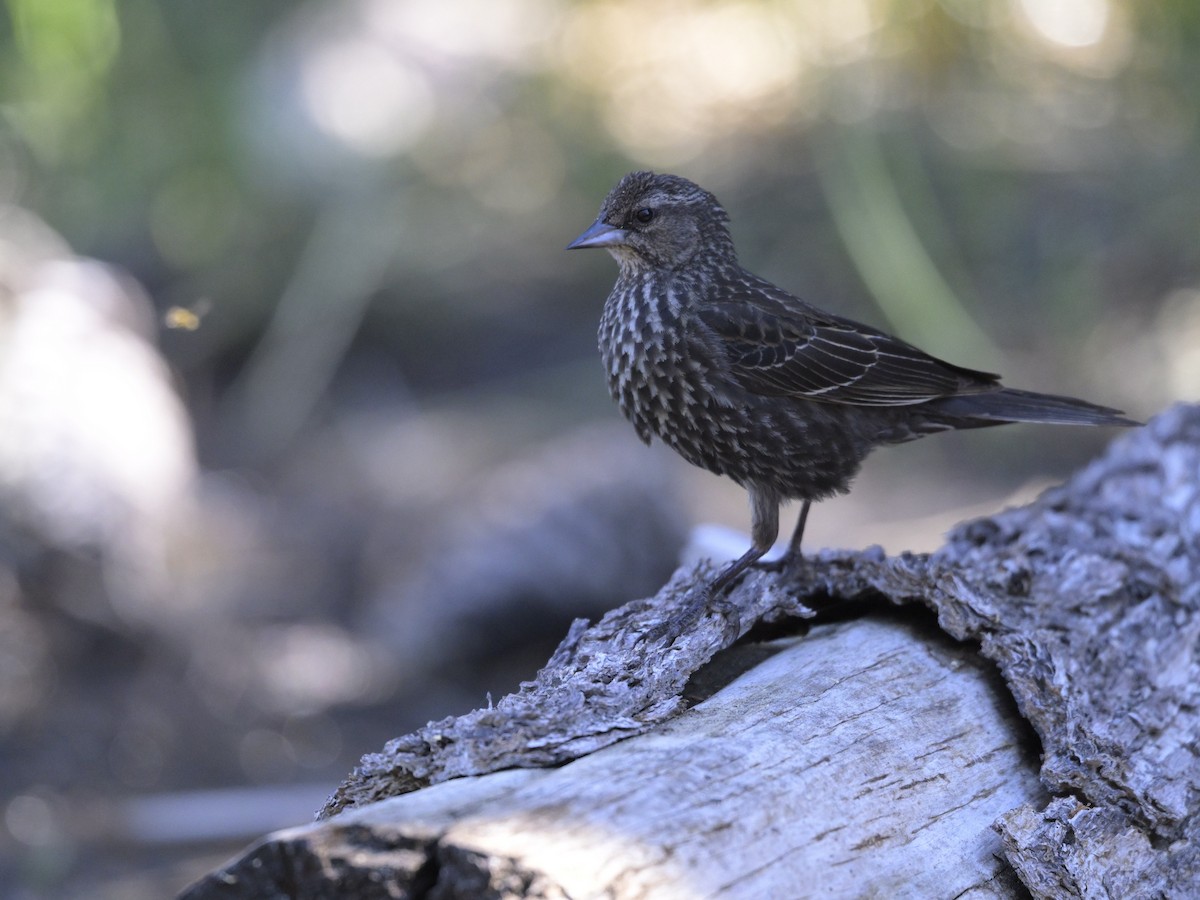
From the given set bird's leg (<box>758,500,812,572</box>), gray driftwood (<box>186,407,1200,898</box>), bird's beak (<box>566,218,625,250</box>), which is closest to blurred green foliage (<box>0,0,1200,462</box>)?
bird's beak (<box>566,218,625,250</box>)

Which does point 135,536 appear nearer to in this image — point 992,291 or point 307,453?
point 307,453

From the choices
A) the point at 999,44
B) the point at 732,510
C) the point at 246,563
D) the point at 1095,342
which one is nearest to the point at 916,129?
the point at 999,44

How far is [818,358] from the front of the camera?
3.90 metres

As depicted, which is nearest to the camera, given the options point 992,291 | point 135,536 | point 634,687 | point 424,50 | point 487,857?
point 487,857

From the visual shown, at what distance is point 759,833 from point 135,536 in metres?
4.15

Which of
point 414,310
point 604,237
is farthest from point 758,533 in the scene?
point 414,310

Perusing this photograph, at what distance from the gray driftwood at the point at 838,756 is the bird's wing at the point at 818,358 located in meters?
0.56

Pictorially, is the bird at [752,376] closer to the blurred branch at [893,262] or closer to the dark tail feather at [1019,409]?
the dark tail feather at [1019,409]

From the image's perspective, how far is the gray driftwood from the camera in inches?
77.9

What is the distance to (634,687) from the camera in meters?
2.55

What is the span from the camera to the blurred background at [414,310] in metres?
5.38

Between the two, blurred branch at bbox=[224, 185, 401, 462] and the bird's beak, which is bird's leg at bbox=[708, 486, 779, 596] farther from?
blurred branch at bbox=[224, 185, 401, 462]

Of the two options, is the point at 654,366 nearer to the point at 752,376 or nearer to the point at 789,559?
the point at 752,376

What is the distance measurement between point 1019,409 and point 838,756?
5.74 ft
